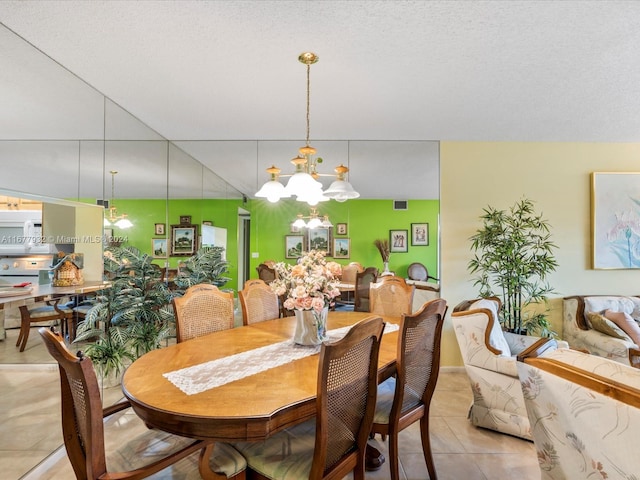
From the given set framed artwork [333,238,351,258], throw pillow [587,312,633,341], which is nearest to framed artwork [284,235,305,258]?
framed artwork [333,238,351,258]

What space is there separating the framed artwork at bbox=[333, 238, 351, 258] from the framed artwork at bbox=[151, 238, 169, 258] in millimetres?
1882

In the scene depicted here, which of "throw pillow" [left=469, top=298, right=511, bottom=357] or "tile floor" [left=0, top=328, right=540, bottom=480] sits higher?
"throw pillow" [left=469, top=298, right=511, bottom=357]

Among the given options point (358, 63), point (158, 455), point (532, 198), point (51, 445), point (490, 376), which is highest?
point (358, 63)

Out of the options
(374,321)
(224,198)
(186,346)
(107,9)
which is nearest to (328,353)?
(374,321)

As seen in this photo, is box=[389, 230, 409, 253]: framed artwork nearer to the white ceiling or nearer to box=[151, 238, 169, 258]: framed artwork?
the white ceiling

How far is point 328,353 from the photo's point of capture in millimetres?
1166

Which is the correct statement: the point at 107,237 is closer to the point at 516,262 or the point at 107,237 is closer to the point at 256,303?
the point at 256,303

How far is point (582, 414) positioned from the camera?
979mm

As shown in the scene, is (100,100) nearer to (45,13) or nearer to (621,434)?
(45,13)

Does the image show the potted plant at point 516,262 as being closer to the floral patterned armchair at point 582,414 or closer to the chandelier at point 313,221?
the chandelier at point 313,221

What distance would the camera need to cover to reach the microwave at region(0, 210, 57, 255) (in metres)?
1.82

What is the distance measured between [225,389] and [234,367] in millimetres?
241

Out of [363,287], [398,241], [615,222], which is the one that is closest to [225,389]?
[363,287]

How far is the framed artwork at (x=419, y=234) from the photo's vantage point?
367cm
